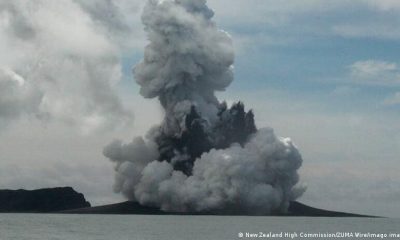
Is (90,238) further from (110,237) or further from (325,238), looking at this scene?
(325,238)

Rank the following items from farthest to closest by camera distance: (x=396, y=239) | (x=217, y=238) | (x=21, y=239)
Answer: (x=396, y=239)
(x=217, y=238)
(x=21, y=239)

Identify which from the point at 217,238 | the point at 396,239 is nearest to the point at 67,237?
the point at 217,238

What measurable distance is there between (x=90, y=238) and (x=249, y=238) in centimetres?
2876

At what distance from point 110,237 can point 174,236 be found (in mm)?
16694

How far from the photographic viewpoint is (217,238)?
141125 millimetres

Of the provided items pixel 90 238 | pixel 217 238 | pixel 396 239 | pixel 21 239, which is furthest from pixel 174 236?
pixel 396 239

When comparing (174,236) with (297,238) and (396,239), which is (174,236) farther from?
(396,239)

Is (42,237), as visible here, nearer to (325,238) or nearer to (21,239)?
(21,239)

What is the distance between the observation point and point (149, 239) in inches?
5330

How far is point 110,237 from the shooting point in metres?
137

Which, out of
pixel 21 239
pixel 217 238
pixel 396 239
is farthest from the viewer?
pixel 396 239

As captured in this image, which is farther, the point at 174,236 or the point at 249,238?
the point at 174,236

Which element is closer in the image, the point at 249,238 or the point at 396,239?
the point at 249,238

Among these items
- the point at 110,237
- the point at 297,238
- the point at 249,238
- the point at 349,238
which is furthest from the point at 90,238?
the point at 349,238
